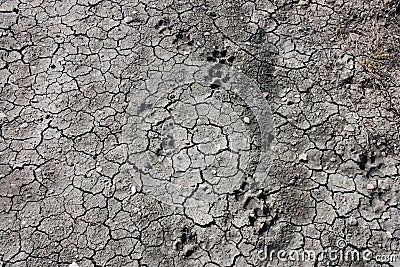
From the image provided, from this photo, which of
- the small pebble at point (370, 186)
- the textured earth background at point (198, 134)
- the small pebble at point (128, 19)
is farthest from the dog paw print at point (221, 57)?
the small pebble at point (370, 186)

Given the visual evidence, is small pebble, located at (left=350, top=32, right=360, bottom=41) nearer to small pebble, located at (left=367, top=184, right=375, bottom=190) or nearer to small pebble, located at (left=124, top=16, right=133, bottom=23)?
small pebble, located at (left=367, top=184, right=375, bottom=190)

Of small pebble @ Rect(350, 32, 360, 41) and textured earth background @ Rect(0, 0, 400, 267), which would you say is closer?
textured earth background @ Rect(0, 0, 400, 267)

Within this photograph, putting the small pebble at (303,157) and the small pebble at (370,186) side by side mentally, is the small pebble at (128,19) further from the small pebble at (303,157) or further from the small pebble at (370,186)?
the small pebble at (370,186)

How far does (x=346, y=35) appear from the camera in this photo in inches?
208

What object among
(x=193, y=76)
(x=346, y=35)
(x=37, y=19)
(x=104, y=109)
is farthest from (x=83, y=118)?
(x=346, y=35)

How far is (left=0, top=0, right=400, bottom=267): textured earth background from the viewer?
4.08 meters

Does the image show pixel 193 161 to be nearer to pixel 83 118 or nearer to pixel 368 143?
pixel 83 118

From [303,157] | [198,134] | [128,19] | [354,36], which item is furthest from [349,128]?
[128,19]

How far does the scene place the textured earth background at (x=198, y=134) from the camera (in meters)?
4.08

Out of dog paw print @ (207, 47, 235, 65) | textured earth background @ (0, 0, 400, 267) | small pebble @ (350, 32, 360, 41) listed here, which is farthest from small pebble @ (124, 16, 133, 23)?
small pebble @ (350, 32, 360, 41)

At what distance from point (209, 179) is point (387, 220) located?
1462 millimetres

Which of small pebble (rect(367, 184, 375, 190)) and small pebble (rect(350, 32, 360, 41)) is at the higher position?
small pebble (rect(350, 32, 360, 41))

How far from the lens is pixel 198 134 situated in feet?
15.3

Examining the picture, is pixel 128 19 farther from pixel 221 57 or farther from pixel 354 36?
pixel 354 36
